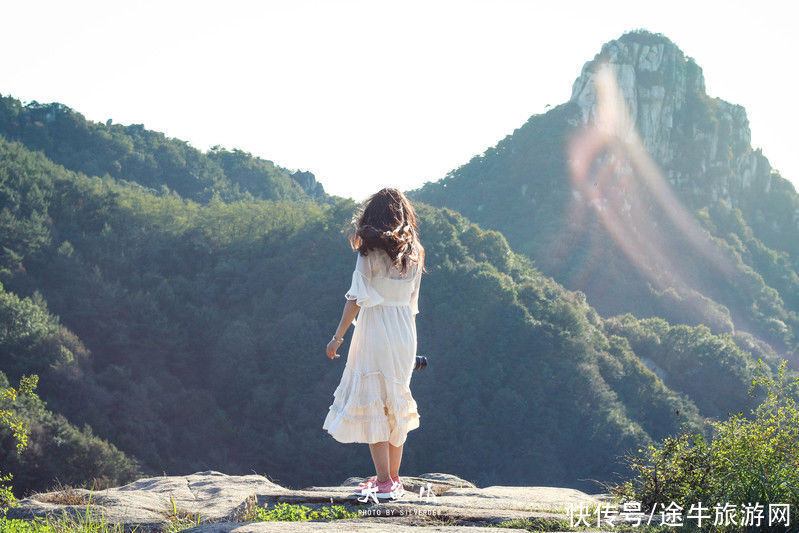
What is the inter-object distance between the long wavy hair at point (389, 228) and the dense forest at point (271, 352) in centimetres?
2310

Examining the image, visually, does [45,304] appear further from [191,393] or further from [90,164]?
[90,164]

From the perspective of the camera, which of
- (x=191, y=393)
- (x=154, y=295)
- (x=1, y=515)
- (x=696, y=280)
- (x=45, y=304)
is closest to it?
(x=1, y=515)

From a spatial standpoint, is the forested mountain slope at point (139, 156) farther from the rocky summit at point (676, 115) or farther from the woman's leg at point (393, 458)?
the woman's leg at point (393, 458)

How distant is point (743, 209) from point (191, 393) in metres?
61.5

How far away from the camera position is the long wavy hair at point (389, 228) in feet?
14.2

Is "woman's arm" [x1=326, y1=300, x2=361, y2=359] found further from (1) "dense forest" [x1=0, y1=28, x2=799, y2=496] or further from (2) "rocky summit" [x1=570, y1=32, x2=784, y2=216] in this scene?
(2) "rocky summit" [x1=570, y1=32, x2=784, y2=216]

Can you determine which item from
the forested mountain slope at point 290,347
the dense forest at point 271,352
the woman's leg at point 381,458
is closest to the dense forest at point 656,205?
the dense forest at point 271,352

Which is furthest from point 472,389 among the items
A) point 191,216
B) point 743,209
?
point 743,209

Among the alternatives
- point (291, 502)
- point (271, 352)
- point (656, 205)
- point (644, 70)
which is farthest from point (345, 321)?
point (644, 70)

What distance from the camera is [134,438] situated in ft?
99.5

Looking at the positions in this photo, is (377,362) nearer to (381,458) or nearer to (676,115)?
(381,458)

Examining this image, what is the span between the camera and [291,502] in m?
4.56

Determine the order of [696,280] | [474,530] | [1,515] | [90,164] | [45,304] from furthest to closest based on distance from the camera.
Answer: [696,280] → [90,164] → [45,304] → [1,515] → [474,530]

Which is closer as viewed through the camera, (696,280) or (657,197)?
(696,280)
